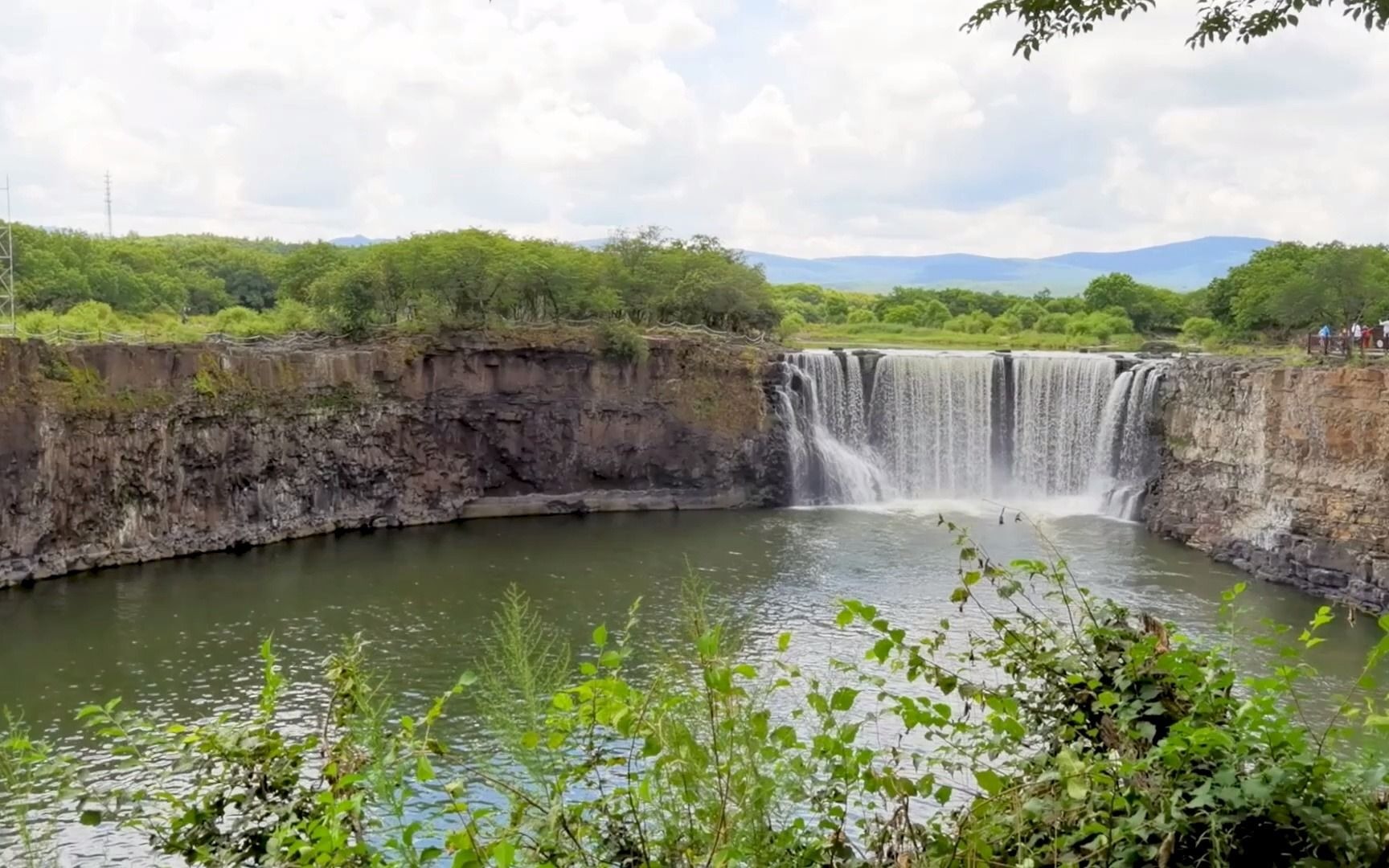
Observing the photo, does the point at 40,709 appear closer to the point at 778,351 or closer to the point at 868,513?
the point at 868,513

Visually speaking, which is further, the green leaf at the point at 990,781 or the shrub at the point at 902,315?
the shrub at the point at 902,315

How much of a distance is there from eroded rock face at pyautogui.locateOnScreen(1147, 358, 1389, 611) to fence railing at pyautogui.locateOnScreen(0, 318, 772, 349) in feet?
57.0

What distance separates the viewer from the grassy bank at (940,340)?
59.6 meters

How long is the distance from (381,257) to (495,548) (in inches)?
543

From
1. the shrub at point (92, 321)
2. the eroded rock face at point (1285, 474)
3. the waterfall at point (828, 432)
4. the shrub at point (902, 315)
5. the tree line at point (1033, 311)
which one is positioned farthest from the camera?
the shrub at point (902, 315)

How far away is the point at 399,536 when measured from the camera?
36.9 m

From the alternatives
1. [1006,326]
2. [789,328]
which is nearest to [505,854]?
[789,328]

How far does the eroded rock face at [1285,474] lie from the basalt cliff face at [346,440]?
14465mm

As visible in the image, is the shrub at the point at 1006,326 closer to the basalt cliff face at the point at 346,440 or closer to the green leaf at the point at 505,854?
the basalt cliff face at the point at 346,440

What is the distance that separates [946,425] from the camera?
4319 centimetres

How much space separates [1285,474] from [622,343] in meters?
22.2

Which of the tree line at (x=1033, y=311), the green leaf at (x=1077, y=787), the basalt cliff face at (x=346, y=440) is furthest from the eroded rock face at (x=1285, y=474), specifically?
the tree line at (x=1033, y=311)

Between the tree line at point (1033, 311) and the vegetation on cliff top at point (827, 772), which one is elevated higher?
the tree line at point (1033, 311)

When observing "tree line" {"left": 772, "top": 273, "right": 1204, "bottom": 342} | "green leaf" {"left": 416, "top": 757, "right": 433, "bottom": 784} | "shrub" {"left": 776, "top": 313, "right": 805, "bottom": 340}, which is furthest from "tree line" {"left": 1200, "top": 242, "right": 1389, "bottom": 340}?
"green leaf" {"left": 416, "top": 757, "right": 433, "bottom": 784}
